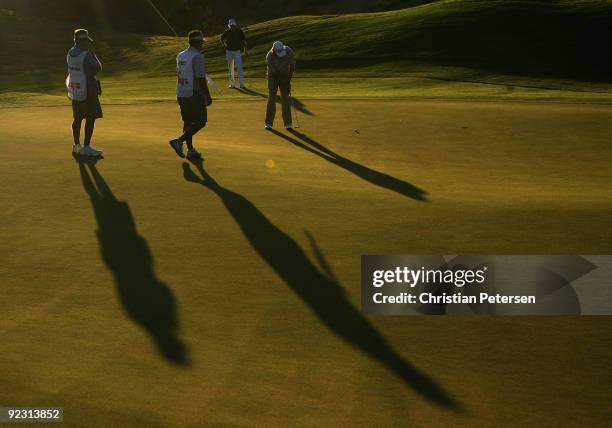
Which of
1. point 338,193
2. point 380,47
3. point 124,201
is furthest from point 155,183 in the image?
point 380,47

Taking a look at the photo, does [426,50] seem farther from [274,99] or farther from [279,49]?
[274,99]

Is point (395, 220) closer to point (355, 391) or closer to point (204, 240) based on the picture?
point (204, 240)

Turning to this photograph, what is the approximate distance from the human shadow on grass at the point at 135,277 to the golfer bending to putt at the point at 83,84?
325 cm

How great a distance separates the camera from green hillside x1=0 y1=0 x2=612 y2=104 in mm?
35125

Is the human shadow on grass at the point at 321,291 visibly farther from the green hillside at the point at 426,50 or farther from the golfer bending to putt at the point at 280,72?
the green hillside at the point at 426,50

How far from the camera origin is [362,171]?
13.9 meters

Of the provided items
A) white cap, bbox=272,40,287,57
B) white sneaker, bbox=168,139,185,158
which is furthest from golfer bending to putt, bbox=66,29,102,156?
white cap, bbox=272,40,287,57

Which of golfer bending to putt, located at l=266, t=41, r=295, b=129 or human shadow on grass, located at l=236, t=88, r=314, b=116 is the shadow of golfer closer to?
golfer bending to putt, located at l=266, t=41, r=295, b=129

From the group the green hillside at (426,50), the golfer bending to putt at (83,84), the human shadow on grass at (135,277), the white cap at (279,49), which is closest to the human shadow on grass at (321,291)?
the human shadow on grass at (135,277)

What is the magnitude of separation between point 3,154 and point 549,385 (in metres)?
11.2

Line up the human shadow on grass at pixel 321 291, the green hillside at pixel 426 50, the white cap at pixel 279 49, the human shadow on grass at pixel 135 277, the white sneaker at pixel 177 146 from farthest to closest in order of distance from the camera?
the green hillside at pixel 426 50 < the white cap at pixel 279 49 < the white sneaker at pixel 177 146 < the human shadow on grass at pixel 135 277 < the human shadow on grass at pixel 321 291

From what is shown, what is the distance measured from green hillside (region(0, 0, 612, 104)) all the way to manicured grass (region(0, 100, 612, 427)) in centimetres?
1716

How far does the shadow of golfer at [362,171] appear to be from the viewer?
12.2 metres

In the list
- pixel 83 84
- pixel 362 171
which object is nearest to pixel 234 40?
pixel 83 84
